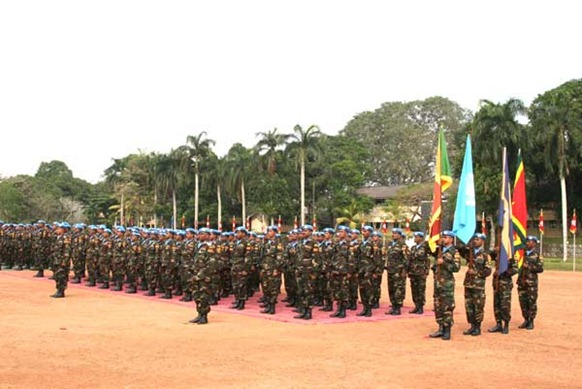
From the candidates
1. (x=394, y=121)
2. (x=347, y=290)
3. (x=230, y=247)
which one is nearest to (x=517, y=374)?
(x=347, y=290)

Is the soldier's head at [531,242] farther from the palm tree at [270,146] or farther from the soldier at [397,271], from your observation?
the palm tree at [270,146]

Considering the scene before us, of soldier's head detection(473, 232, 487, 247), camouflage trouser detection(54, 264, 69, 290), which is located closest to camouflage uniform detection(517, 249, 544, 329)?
soldier's head detection(473, 232, 487, 247)

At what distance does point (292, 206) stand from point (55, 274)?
34.7 meters

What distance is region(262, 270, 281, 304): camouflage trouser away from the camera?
1295 centimetres

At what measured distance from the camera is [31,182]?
6097 cm

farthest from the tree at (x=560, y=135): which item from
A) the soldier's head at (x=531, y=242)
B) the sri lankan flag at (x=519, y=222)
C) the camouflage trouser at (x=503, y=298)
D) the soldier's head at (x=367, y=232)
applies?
the camouflage trouser at (x=503, y=298)

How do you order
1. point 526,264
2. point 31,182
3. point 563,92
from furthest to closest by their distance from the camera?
point 31,182 < point 563,92 < point 526,264

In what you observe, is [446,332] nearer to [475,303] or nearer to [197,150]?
[475,303]

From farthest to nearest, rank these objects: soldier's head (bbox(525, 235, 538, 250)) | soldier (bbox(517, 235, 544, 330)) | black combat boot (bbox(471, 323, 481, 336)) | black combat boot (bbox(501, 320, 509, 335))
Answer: soldier's head (bbox(525, 235, 538, 250))
soldier (bbox(517, 235, 544, 330))
black combat boot (bbox(501, 320, 509, 335))
black combat boot (bbox(471, 323, 481, 336))

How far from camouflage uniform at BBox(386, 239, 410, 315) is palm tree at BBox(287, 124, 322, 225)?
1250 inches

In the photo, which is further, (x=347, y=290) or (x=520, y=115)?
(x=520, y=115)

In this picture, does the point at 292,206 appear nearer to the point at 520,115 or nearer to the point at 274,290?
the point at 520,115

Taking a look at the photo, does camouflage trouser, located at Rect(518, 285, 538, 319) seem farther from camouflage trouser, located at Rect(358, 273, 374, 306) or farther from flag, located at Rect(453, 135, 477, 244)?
camouflage trouser, located at Rect(358, 273, 374, 306)

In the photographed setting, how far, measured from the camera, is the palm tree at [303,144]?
148 ft
